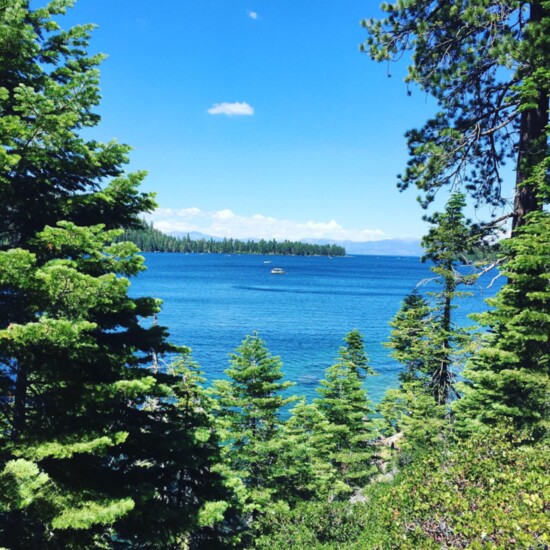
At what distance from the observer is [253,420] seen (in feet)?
60.7

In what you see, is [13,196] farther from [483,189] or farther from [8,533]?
[483,189]

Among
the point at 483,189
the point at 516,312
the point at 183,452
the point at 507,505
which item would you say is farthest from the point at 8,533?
the point at 516,312

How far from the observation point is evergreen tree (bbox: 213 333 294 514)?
17141mm

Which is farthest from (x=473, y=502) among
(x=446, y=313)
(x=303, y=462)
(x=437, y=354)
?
(x=437, y=354)

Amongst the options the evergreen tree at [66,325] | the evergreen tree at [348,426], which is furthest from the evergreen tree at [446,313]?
the evergreen tree at [66,325]

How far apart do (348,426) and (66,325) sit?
19.7 metres

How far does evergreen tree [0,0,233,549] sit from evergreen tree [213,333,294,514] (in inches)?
326

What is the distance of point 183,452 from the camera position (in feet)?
31.7

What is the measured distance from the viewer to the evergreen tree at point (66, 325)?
6676 mm

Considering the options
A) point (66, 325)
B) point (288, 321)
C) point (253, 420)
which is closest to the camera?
point (66, 325)

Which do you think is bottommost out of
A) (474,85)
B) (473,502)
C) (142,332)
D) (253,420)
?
(253,420)

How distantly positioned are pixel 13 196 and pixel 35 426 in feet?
14.1

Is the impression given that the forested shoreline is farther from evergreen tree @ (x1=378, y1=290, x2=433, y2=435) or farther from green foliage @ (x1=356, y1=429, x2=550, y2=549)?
evergreen tree @ (x1=378, y1=290, x2=433, y2=435)

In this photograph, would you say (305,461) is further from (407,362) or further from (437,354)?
(407,362)
